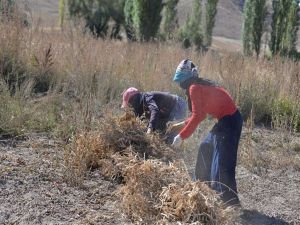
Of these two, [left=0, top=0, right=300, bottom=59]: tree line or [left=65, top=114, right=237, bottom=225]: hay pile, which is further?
[left=0, top=0, right=300, bottom=59]: tree line

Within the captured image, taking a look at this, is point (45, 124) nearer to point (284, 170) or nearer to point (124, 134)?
point (124, 134)

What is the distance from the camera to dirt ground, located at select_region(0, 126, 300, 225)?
15.4ft

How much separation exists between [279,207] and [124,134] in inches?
71.1

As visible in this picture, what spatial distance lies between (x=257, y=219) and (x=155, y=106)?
6.06 ft

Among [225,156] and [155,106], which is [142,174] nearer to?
[225,156]

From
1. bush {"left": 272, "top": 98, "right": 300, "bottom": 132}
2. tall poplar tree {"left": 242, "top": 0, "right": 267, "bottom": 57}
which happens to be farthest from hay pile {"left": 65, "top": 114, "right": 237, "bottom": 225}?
tall poplar tree {"left": 242, "top": 0, "right": 267, "bottom": 57}

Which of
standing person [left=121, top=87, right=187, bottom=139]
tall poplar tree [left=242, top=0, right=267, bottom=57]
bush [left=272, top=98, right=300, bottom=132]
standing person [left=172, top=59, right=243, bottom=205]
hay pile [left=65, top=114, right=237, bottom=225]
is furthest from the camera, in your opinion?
tall poplar tree [left=242, top=0, right=267, bottom=57]

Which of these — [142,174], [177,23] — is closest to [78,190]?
[142,174]

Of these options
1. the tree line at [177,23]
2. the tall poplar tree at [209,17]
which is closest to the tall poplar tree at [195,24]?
the tree line at [177,23]

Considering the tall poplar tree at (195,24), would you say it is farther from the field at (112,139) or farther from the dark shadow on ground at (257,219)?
the dark shadow on ground at (257,219)

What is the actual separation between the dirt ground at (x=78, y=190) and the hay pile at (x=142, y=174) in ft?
0.45

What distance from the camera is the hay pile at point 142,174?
174 inches

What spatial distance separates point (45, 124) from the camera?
7.20 meters

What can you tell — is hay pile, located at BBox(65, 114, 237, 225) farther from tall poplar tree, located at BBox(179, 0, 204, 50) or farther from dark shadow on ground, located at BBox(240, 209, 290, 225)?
tall poplar tree, located at BBox(179, 0, 204, 50)
